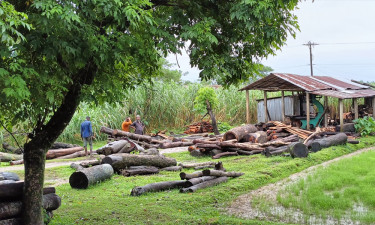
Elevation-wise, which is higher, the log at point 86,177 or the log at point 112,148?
the log at point 112,148

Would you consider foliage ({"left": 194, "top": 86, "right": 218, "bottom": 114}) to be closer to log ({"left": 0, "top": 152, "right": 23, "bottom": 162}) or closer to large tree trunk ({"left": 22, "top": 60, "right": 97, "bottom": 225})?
log ({"left": 0, "top": 152, "right": 23, "bottom": 162})

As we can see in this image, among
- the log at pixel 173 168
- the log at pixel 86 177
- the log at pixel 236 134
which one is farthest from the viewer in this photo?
the log at pixel 236 134

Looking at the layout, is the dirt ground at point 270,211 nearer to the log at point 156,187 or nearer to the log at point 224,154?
the log at point 156,187

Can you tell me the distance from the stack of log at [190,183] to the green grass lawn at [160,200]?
19 centimetres

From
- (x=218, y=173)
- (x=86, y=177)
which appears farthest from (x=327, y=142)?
(x=86, y=177)

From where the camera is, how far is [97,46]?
5.76m

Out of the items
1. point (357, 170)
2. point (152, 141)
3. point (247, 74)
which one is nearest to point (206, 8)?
point (247, 74)

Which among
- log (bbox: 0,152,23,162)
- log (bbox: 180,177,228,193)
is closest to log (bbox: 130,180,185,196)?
log (bbox: 180,177,228,193)

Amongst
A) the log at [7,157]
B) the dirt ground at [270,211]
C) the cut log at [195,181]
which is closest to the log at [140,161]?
the cut log at [195,181]

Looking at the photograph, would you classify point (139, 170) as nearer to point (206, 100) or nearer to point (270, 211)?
point (270, 211)

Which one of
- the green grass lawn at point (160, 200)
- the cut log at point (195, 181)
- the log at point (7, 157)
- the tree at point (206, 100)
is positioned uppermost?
the tree at point (206, 100)

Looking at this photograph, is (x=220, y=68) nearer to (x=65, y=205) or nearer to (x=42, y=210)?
(x=42, y=210)

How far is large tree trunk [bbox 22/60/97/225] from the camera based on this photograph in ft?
23.4

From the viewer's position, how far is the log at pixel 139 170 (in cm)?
1377
